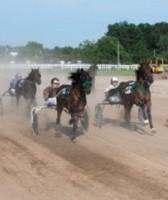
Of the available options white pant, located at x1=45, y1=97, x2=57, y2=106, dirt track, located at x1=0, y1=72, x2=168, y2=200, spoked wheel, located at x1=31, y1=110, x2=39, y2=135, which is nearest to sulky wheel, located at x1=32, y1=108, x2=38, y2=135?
spoked wheel, located at x1=31, y1=110, x2=39, y2=135

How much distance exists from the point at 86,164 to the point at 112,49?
293 feet

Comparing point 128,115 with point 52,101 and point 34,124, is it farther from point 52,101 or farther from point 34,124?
point 34,124

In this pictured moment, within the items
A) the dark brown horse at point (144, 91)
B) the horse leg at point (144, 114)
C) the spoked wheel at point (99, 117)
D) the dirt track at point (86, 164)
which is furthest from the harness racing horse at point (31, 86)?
the horse leg at point (144, 114)

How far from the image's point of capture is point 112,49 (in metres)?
98.6

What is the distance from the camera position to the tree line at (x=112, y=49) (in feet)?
278

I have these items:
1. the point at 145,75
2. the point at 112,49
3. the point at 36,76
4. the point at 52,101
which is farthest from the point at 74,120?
the point at 112,49

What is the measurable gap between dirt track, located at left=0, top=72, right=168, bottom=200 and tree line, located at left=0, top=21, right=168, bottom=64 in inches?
1737

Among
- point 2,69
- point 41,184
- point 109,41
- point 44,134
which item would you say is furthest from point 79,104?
point 109,41

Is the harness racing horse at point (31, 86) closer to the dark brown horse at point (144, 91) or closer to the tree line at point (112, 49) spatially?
the dark brown horse at point (144, 91)

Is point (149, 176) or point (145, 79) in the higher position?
point (145, 79)

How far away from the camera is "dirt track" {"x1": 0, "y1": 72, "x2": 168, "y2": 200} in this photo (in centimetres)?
799

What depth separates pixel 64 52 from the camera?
355ft

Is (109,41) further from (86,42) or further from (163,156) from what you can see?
(163,156)

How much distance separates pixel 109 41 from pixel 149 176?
309 feet
